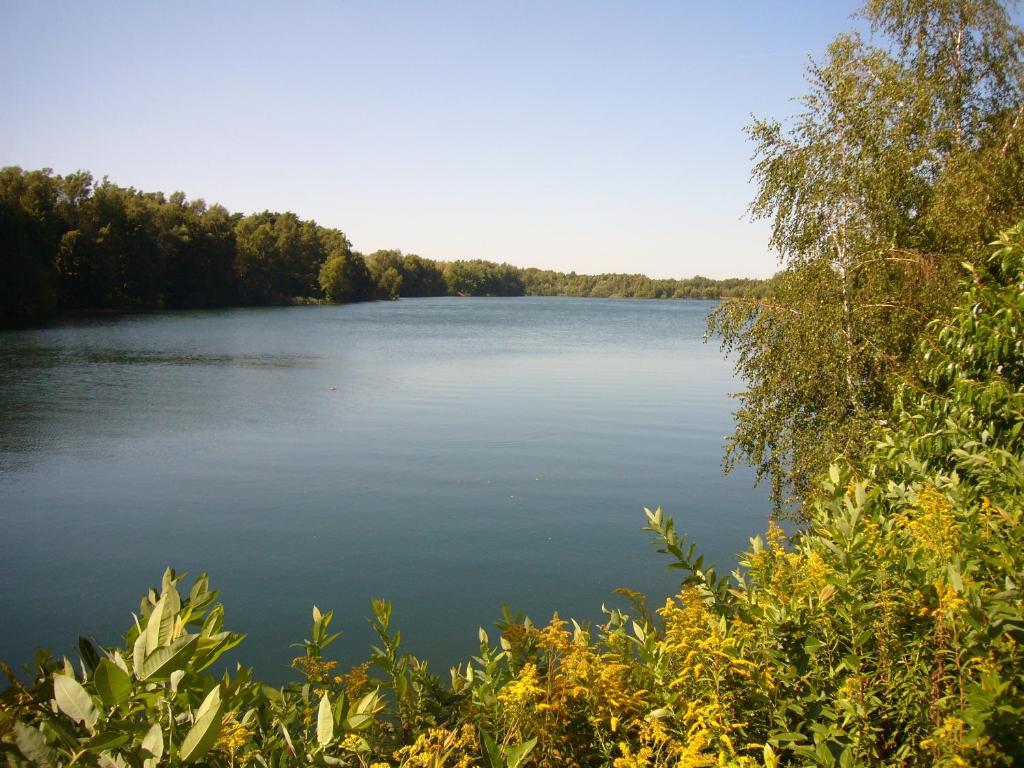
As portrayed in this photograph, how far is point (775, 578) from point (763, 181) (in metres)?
10.4

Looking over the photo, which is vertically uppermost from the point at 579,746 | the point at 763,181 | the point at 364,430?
the point at 763,181

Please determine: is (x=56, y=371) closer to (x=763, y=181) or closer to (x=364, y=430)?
(x=364, y=430)

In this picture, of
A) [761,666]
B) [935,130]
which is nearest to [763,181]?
[935,130]

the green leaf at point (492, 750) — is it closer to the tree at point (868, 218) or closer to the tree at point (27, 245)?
the tree at point (868, 218)

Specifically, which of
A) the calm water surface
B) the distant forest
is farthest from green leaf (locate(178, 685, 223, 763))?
the distant forest

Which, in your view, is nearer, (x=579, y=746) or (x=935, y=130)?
(x=579, y=746)

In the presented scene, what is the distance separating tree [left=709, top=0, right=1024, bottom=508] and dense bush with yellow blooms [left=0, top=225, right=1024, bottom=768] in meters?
7.59

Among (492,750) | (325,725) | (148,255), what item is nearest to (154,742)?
(325,725)

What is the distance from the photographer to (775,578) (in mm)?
2994

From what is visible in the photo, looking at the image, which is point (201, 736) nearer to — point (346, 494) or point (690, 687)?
point (690, 687)

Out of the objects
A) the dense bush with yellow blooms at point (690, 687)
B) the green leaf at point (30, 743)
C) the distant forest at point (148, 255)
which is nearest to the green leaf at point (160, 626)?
the dense bush with yellow blooms at point (690, 687)

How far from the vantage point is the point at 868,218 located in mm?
10969

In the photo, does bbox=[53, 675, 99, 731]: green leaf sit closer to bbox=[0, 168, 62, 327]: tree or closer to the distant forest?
the distant forest

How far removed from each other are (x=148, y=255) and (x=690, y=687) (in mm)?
81095
